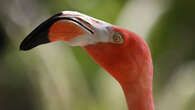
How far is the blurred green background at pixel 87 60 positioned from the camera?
3.40m

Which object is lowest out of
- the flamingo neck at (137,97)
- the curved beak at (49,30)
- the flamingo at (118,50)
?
the flamingo neck at (137,97)

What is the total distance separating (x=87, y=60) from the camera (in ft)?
11.7

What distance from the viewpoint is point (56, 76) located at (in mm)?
3422

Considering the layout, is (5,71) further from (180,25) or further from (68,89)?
(180,25)

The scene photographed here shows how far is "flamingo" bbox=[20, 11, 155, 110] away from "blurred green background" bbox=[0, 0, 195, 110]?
6.44 ft

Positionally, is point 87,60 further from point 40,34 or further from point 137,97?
point 40,34

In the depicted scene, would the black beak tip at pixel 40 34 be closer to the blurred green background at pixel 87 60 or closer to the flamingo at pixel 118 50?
the flamingo at pixel 118 50

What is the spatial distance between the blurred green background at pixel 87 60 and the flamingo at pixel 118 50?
6.44 ft

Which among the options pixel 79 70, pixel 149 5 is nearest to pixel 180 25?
pixel 149 5

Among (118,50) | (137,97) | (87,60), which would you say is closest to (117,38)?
(118,50)

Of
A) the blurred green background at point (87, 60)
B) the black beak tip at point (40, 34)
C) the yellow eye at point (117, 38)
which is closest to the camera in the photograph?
the black beak tip at point (40, 34)

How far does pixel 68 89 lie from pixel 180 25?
2.02 m

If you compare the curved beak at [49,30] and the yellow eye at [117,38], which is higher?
the curved beak at [49,30]

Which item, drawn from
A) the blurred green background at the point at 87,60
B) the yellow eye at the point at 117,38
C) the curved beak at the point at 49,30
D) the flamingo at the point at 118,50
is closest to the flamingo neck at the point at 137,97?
the flamingo at the point at 118,50
